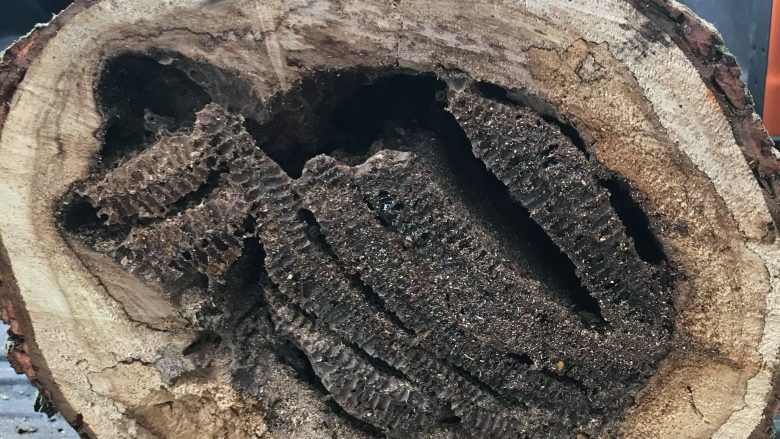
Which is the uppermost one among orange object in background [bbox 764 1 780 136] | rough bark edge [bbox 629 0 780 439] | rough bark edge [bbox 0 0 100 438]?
orange object in background [bbox 764 1 780 136]

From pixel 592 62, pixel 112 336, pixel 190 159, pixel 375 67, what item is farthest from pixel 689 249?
pixel 112 336

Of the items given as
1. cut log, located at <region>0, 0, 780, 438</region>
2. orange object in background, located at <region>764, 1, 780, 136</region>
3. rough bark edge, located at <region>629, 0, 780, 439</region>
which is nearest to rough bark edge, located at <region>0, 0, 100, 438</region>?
cut log, located at <region>0, 0, 780, 438</region>

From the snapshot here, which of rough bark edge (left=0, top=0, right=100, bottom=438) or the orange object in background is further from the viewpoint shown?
the orange object in background

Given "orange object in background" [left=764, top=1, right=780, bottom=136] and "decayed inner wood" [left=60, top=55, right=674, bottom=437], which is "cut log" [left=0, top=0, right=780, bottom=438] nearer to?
"decayed inner wood" [left=60, top=55, right=674, bottom=437]

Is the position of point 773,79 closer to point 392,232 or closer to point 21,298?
point 392,232

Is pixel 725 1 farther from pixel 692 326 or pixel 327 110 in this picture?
pixel 327 110

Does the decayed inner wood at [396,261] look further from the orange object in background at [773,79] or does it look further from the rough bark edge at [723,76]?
the orange object in background at [773,79]
